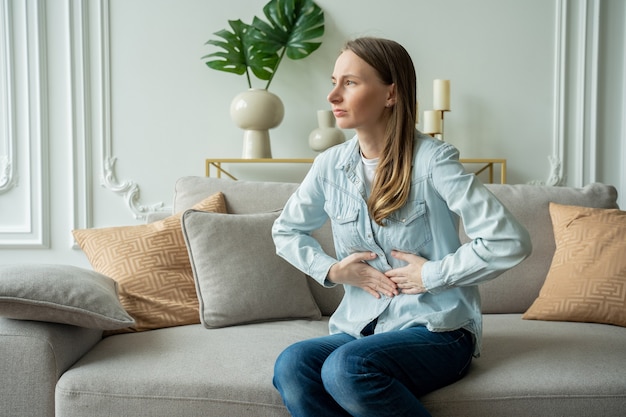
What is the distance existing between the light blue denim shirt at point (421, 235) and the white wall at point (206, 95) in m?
1.48

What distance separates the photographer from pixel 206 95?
3.12m

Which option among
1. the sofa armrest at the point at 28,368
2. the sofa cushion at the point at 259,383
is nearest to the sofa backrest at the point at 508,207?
the sofa cushion at the point at 259,383

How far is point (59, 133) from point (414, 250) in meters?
2.16

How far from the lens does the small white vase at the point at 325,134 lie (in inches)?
115

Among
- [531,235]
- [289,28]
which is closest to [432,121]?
[289,28]

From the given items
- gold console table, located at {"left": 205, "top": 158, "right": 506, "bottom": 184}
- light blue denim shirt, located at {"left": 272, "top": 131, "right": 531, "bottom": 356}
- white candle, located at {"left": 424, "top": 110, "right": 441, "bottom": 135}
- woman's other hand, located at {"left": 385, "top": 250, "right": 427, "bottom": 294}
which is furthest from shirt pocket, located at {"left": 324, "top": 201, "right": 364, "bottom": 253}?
white candle, located at {"left": 424, "top": 110, "right": 441, "bottom": 135}

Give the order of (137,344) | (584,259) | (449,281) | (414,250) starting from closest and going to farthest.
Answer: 1. (449,281)
2. (414,250)
3. (137,344)
4. (584,259)

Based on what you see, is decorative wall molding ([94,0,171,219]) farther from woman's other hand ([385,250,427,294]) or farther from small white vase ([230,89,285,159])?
woman's other hand ([385,250,427,294])

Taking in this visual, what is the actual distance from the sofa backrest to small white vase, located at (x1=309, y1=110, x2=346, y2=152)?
67 cm

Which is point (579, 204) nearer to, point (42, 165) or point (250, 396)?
point (250, 396)

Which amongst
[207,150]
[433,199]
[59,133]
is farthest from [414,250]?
[59,133]

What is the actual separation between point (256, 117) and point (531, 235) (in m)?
1.28

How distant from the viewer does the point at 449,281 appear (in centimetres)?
144

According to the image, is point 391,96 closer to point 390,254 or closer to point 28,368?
point 390,254
